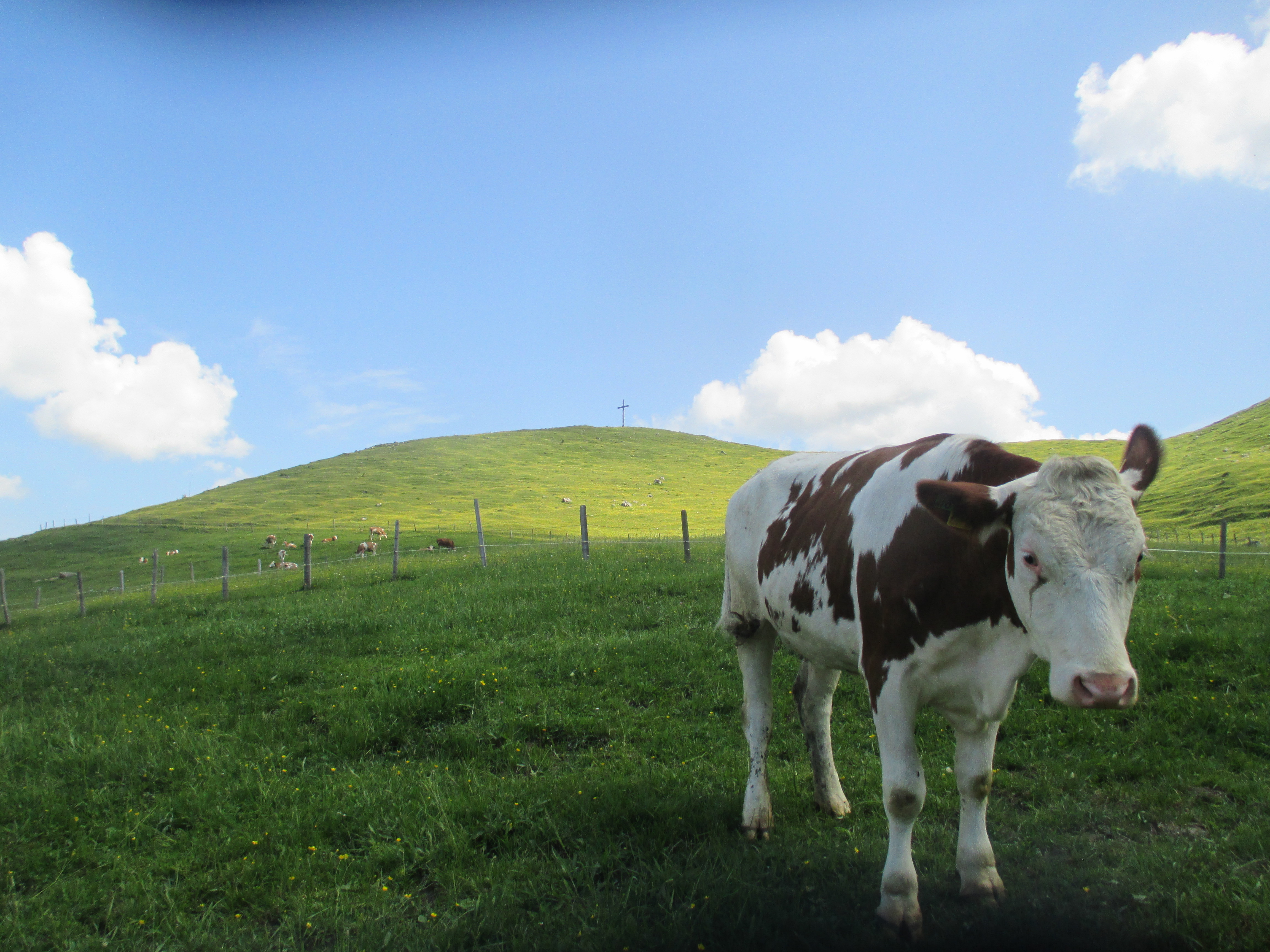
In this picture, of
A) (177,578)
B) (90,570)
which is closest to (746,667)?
(177,578)

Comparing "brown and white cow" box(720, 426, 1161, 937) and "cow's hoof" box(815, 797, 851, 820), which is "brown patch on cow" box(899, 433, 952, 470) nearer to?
"brown and white cow" box(720, 426, 1161, 937)

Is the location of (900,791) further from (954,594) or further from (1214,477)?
(1214,477)

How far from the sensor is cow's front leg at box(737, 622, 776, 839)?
4.99m

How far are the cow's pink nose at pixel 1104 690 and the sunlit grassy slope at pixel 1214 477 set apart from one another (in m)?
21.4

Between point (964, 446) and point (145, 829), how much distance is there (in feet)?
22.2

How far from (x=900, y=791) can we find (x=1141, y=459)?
2077 mm

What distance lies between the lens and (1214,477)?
195 feet

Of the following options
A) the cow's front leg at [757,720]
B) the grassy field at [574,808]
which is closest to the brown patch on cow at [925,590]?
the grassy field at [574,808]

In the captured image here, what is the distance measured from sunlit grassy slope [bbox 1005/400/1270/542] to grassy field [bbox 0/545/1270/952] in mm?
17613

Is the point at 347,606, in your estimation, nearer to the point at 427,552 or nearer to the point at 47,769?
the point at 47,769

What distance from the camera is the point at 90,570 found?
47.9 meters

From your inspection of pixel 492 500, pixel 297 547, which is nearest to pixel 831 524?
pixel 297 547

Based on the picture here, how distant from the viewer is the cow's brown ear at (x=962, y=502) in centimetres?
315

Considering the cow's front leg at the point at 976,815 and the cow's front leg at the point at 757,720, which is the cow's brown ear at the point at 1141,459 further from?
the cow's front leg at the point at 757,720
